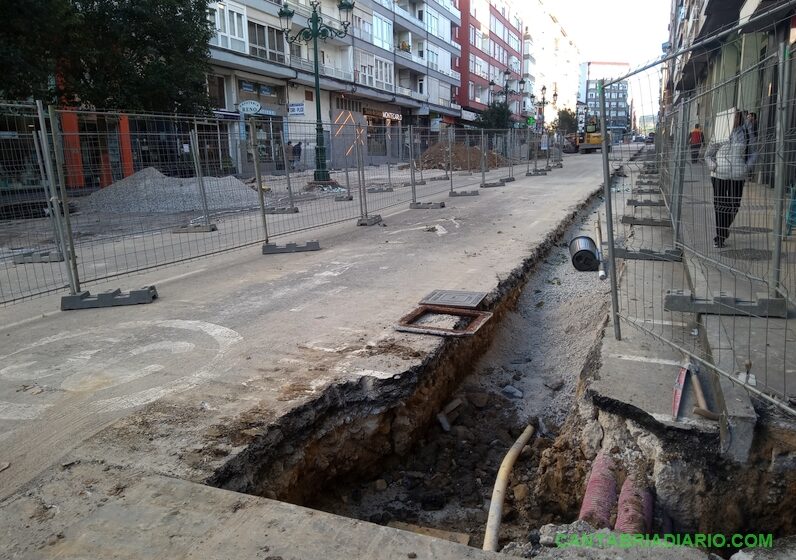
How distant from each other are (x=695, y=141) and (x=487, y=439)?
12.0ft

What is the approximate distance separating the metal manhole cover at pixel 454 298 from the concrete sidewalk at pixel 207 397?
0.16 m

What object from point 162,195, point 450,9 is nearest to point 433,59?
point 450,9

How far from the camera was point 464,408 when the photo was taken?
4289 millimetres

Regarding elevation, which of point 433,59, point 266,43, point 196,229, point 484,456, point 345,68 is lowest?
point 484,456

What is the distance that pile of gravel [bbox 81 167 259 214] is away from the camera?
345 inches

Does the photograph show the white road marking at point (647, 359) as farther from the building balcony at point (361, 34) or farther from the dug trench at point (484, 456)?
the building balcony at point (361, 34)

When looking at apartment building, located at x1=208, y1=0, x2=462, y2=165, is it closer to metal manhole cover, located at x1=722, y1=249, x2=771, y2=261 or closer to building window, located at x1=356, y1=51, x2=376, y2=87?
building window, located at x1=356, y1=51, x2=376, y2=87

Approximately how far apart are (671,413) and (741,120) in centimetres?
279

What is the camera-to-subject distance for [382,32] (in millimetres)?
43688

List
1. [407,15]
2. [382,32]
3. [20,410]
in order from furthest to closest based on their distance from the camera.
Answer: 1. [407,15]
2. [382,32]
3. [20,410]

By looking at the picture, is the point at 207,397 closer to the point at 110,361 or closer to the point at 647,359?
the point at 110,361

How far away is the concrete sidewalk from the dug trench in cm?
3

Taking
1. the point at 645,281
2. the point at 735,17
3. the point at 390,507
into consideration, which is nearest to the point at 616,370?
the point at 390,507

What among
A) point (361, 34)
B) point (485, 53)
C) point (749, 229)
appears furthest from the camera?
point (485, 53)
